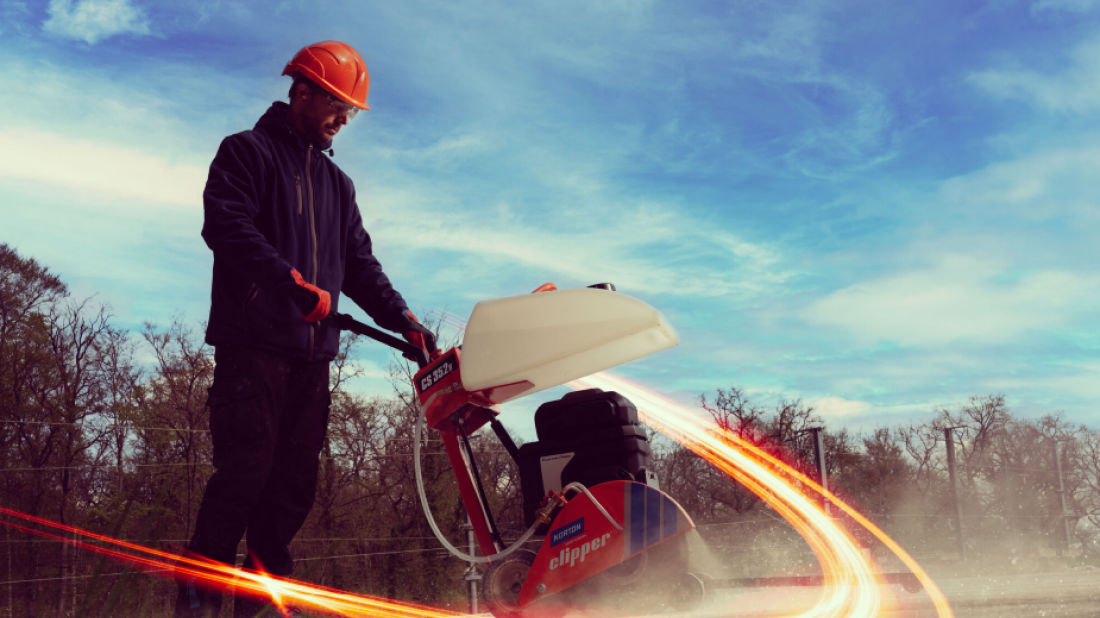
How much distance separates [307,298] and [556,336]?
2.63 feet

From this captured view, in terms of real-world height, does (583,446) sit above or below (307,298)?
below

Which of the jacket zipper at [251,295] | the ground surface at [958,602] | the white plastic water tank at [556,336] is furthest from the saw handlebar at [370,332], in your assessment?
the ground surface at [958,602]

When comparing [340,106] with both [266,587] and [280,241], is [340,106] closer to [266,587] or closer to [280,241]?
[280,241]

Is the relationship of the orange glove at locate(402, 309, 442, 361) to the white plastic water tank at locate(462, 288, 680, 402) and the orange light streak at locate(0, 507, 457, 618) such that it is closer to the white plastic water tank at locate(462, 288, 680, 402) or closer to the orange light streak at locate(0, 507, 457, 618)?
the white plastic water tank at locate(462, 288, 680, 402)

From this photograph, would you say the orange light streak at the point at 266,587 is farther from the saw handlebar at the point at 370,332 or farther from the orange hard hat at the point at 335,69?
the orange hard hat at the point at 335,69

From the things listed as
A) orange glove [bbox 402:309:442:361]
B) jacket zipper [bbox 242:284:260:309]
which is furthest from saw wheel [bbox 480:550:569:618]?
jacket zipper [bbox 242:284:260:309]

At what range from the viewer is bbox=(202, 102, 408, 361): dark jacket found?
2.43 metres

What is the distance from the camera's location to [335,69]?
2.70 m

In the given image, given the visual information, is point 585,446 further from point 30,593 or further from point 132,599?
point 30,593

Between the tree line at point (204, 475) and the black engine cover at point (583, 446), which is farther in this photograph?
the tree line at point (204, 475)

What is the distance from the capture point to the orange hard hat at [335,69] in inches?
106

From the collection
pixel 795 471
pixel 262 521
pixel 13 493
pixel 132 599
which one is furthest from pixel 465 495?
pixel 13 493

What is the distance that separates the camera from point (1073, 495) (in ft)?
72.7

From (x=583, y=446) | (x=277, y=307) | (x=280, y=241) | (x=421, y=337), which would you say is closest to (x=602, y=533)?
(x=583, y=446)
